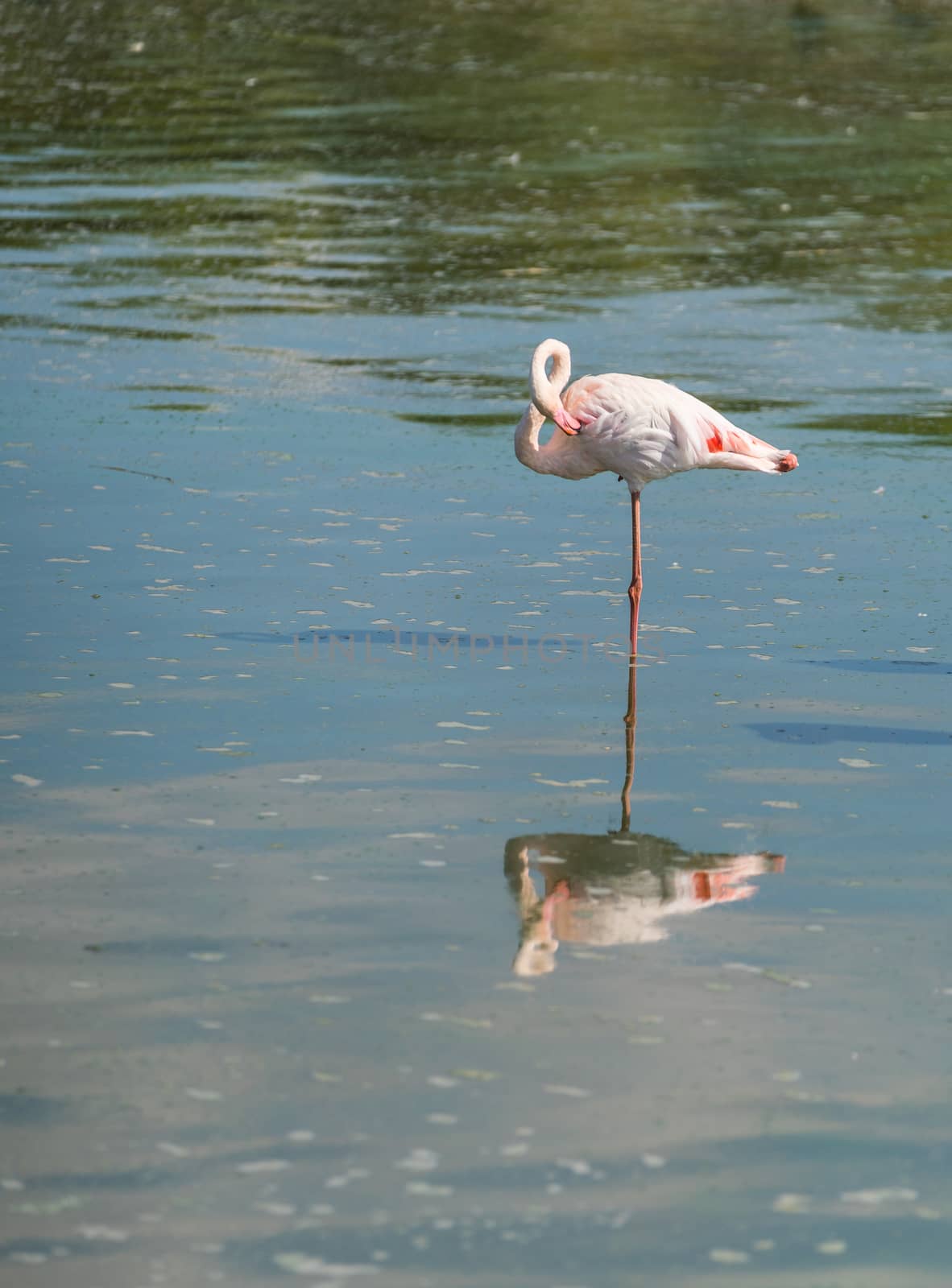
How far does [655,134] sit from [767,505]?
15.1 meters

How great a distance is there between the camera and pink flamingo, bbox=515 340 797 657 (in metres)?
10.2

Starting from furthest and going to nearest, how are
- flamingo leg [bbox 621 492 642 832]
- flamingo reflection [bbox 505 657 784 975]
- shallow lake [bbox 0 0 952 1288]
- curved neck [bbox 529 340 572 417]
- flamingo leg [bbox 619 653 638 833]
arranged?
1. curved neck [bbox 529 340 572 417]
2. flamingo leg [bbox 621 492 642 832]
3. flamingo leg [bbox 619 653 638 833]
4. flamingo reflection [bbox 505 657 784 975]
5. shallow lake [bbox 0 0 952 1288]

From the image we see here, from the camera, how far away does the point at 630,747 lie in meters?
8.63

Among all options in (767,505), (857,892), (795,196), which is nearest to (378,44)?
(795,196)

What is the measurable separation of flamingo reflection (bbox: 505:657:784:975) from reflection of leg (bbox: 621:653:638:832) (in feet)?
0.11

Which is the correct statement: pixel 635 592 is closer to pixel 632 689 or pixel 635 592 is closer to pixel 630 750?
pixel 632 689

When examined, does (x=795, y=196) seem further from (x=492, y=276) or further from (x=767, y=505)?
(x=767, y=505)

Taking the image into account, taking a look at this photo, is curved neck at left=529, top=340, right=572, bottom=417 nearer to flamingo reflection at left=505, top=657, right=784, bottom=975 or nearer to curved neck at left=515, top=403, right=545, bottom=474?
curved neck at left=515, top=403, right=545, bottom=474

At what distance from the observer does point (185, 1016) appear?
632 cm

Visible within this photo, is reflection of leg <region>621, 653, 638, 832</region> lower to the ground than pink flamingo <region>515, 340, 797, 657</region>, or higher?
→ lower

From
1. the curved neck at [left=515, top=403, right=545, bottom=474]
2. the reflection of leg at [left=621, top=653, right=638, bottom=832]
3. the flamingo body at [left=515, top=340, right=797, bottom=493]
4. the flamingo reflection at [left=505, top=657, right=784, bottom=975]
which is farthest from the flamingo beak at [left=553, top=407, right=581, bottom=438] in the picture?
the flamingo reflection at [left=505, top=657, right=784, bottom=975]

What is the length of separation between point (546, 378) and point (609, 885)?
11.3 feet

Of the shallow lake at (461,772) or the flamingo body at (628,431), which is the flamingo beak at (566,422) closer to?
the flamingo body at (628,431)

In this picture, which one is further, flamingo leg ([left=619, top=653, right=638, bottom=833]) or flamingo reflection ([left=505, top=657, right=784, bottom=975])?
flamingo leg ([left=619, top=653, right=638, bottom=833])
